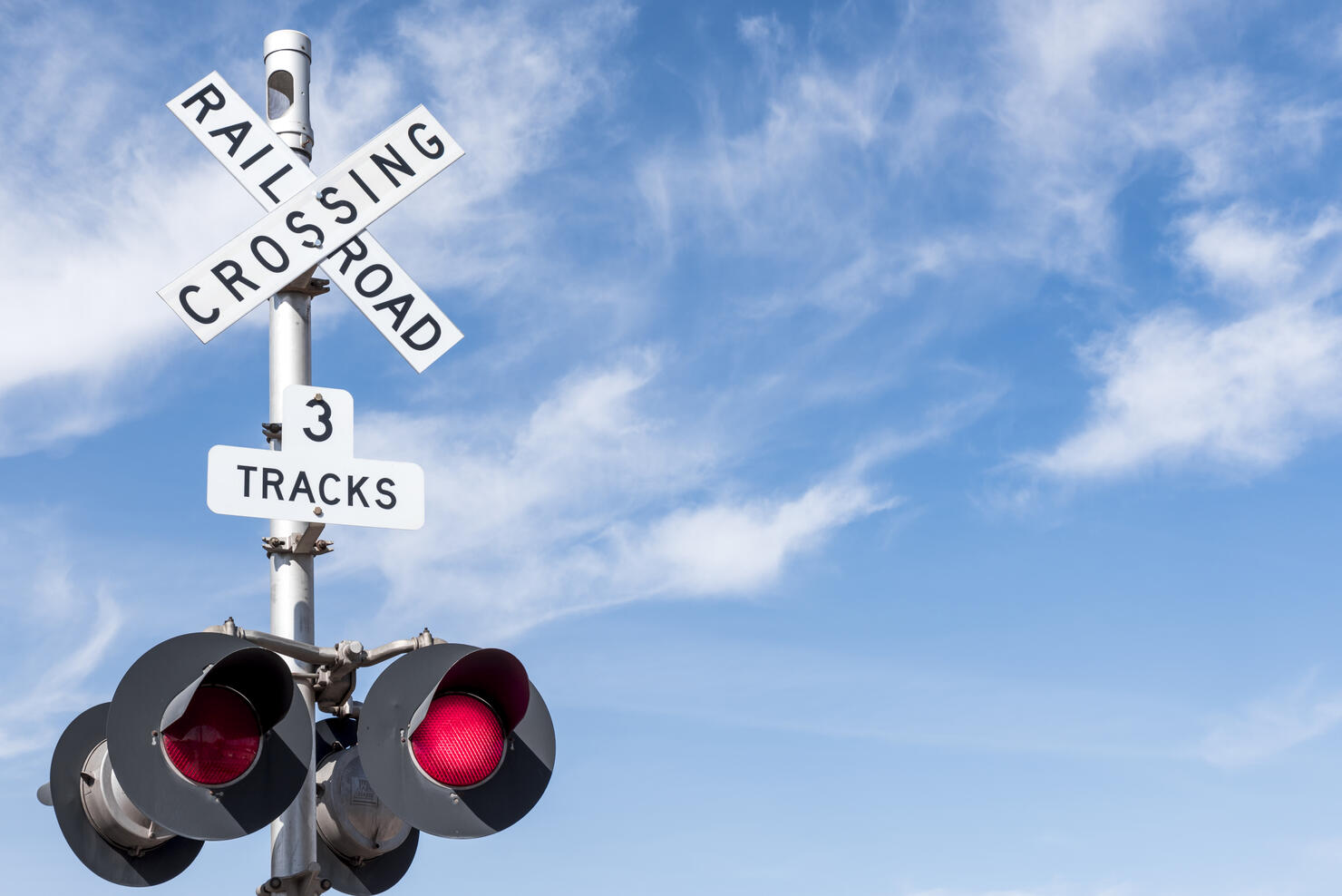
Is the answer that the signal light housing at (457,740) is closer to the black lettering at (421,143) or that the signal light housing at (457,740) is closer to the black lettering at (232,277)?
the black lettering at (232,277)

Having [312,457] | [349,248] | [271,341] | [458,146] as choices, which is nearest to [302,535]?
[312,457]

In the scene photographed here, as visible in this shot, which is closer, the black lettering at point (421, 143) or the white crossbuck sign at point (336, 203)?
the white crossbuck sign at point (336, 203)

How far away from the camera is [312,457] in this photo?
3936mm

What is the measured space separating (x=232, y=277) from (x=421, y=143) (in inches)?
29.3

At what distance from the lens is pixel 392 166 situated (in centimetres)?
432

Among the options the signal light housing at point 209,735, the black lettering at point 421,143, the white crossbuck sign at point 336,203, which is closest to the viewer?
the signal light housing at point 209,735

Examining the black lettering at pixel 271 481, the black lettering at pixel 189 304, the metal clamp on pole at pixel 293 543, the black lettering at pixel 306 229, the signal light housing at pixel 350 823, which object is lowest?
the signal light housing at pixel 350 823

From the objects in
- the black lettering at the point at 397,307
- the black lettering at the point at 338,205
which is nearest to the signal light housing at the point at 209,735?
the black lettering at the point at 397,307

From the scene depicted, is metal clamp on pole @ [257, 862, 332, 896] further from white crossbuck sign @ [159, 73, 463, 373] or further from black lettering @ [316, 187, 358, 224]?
black lettering @ [316, 187, 358, 224]

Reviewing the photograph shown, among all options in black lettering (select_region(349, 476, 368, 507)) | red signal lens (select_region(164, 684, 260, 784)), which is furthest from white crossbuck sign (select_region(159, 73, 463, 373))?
red signal lens (select_region(164, 684, 260, 784))

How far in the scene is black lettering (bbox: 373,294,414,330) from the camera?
169 inches

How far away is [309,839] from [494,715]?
2.13 ft

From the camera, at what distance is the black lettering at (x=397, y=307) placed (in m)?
4.29

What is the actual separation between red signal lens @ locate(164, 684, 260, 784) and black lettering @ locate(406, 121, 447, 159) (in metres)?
1.79
